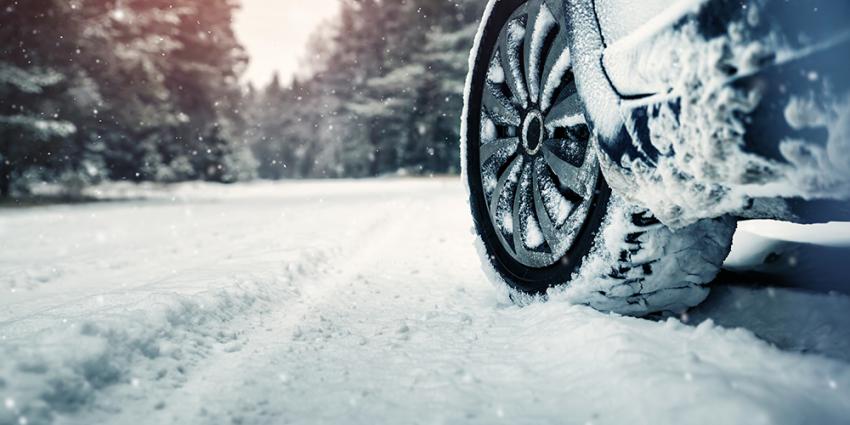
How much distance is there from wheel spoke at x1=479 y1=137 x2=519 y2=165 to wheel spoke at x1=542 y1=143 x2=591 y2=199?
0.25 metres

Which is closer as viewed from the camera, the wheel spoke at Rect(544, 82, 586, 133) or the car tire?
the car tire

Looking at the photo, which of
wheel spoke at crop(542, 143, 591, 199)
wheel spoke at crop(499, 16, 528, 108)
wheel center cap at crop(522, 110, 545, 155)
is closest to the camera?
wheel spoke at crop(542, 143, 591, 199)

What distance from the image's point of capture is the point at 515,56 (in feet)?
8.03

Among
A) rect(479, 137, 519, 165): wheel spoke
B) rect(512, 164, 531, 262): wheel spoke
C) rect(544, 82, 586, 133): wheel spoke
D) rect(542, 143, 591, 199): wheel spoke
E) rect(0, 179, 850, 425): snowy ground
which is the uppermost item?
rect(544, 82, 586, 133): wheel spoke

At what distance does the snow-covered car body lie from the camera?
1.05m

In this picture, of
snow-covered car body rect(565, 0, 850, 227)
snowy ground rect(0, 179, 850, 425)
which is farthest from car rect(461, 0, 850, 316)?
snowy ground rect(0, 179, 850, 425)

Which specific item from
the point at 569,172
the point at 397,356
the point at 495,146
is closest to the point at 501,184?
the point at 495,146

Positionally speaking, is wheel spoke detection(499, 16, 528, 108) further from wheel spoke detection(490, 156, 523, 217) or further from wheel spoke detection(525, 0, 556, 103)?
wheel spoke detection(490, 156, 523, 217)

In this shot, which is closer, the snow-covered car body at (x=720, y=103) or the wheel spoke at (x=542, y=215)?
the snow-covered car body at (x=720, y=103)

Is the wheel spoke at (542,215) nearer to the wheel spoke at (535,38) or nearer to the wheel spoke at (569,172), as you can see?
the wheel spoke at (569,172)

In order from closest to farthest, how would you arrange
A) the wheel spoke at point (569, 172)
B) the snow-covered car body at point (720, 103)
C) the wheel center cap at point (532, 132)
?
the snow-covered car body at point (720, 103), the wheel spoke at point (569, 172), the wheel center cap at point (532, 132)

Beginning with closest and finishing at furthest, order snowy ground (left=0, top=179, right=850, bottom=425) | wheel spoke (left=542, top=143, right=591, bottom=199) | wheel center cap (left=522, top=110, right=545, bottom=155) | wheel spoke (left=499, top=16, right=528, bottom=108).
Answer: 1. snowy ground (left=0, top=179, right=850, bottom=425)
2. wheel spoke (left=542, top=143, right=591, bottom=199)
3. wheel center cap (left=522, top=110, right=545, bottom=155)
4. wheel spoke (left=499, top=16, right=528, bottom=108)

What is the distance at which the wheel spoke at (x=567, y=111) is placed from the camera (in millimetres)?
2022

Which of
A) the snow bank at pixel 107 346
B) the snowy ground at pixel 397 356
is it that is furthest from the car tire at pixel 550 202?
the snow bank at pixel 107 346
